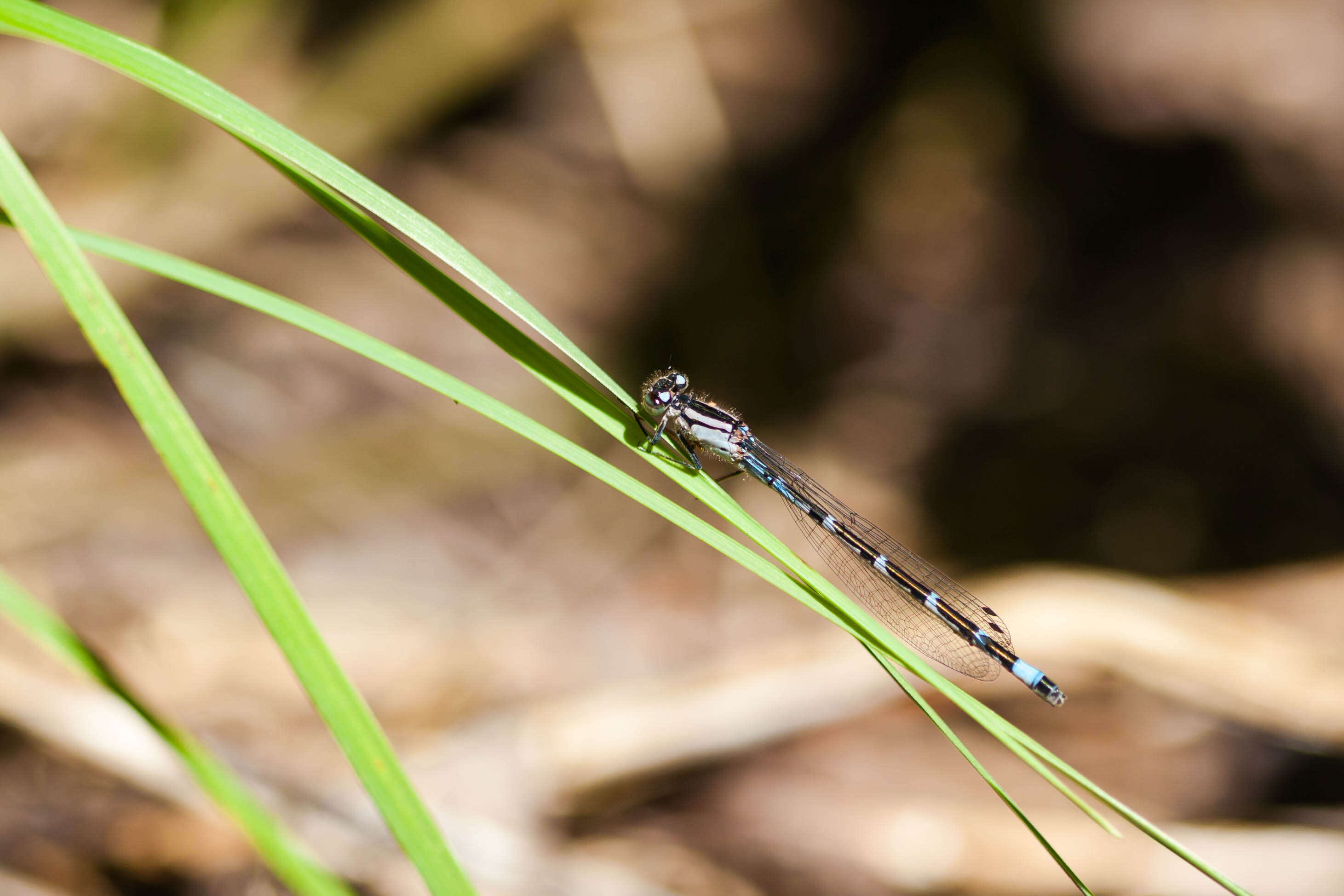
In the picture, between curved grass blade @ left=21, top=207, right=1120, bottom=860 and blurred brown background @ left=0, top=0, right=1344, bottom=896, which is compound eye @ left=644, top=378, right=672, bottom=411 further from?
blurred brown background @ left=0, top=0, right=1344, bottom=896

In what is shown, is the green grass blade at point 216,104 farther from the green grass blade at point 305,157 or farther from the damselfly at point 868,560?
the damselfly at point 868,560

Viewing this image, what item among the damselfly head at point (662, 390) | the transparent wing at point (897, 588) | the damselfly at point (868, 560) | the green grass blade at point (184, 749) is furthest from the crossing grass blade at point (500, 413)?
the transparent wing at point (897, 588)

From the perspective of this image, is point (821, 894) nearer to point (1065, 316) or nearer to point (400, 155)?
point (1065, 316)

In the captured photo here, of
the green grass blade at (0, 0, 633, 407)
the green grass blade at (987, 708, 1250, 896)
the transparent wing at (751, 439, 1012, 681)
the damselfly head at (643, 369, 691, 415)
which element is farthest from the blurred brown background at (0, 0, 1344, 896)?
the green grass blade at (0, 0, 633, 407)

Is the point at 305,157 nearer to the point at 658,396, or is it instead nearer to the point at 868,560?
the point at 658,396

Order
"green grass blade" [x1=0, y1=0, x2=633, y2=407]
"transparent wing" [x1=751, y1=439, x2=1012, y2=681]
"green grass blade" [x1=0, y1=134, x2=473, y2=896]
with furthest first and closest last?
"transparent wing" [x1=751, y1=439, x2=1012, y2=681], "green grass blade" [x1=0, y1=0, x2=633, y2=407], "green grass blade" [x1=0, y1=134, x2=473, y2=896]

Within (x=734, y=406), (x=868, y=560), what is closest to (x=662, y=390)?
(x=868, y=560)

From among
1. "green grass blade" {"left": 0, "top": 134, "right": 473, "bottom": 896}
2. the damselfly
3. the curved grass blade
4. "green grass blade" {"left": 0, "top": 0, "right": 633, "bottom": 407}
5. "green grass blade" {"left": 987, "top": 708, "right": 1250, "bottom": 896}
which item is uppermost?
the damselfly
